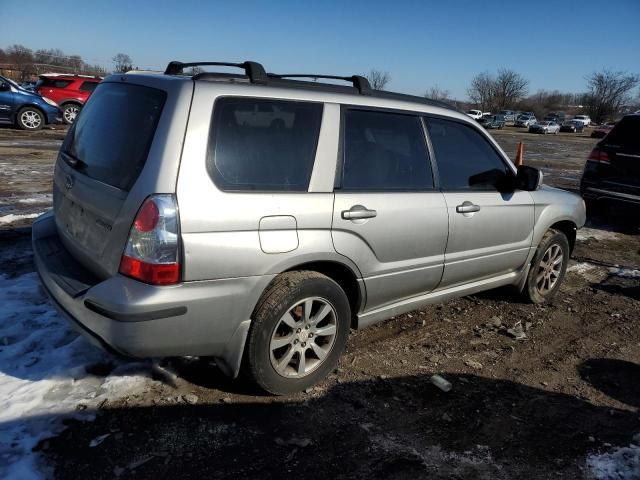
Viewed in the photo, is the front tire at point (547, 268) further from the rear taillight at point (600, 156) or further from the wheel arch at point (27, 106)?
the wheel arch at point (27, 106)

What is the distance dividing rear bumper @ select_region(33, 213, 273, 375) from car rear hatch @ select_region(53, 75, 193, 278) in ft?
0.47

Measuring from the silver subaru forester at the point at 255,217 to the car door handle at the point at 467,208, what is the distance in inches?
0.4

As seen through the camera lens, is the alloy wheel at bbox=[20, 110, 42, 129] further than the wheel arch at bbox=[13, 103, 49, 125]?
Yes

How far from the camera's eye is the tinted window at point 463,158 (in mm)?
3756

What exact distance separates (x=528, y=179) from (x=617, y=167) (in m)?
4.60

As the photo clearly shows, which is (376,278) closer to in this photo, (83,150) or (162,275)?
(162,275)

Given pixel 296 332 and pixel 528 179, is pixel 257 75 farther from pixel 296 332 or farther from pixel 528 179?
pixel 528 179

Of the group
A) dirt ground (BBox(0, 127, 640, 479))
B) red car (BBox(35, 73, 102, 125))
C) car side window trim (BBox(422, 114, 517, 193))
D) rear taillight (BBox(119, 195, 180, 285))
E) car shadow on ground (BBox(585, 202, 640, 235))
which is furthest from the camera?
red car (BBox(35, 73, 102, 125))

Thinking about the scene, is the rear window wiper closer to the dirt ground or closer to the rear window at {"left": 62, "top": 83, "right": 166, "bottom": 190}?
the rear window at {"left": 62, "top": 83, "right": 166, "bottom": 190}

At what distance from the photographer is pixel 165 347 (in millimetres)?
2570

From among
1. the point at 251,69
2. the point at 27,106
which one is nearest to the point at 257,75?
the point at 251,69

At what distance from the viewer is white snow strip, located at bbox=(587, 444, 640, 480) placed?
102 inches

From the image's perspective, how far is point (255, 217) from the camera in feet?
8.75

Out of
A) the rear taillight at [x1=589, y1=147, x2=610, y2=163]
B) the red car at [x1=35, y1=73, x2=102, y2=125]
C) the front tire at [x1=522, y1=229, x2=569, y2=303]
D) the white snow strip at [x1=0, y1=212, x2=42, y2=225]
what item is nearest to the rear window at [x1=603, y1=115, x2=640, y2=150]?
the rear taillight at [x1=589, y1=147, x2=610, y2=163]
